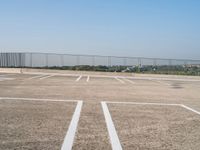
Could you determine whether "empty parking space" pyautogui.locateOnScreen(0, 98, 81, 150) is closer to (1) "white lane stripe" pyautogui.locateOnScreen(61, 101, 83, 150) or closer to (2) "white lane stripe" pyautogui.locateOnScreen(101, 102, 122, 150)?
(1) "white lane stripe" pyautogui.locateOnScreen(61, 101, 83, 150)

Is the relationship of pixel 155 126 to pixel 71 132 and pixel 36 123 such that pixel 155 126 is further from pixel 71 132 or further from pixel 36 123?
pixel 36 123

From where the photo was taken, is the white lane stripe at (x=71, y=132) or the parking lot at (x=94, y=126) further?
the parking lot at (x=94, y=126)

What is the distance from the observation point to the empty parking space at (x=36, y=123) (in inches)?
195

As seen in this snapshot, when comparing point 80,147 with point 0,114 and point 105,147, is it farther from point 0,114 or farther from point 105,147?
point 0,114

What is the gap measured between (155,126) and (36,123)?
266cm

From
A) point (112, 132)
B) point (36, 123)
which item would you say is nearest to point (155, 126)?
point (112, 132)

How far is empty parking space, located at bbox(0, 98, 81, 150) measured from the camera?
495 cm

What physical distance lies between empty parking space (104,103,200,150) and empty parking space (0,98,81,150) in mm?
1092

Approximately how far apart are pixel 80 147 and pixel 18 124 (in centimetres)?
203

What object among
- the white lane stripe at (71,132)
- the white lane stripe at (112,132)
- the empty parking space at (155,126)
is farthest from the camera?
the empty parking space at (155,126)

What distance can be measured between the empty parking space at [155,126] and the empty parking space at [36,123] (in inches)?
43.0

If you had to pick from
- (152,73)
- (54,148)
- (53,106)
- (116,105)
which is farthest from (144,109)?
(152,73)

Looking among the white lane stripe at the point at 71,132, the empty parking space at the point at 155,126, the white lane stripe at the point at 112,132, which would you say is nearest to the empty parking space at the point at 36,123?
the white lane stripe at the point at 71,132

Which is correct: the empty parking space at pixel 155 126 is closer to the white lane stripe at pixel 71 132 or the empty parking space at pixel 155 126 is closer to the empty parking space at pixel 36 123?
the white lane stripe at pixel 71 132
